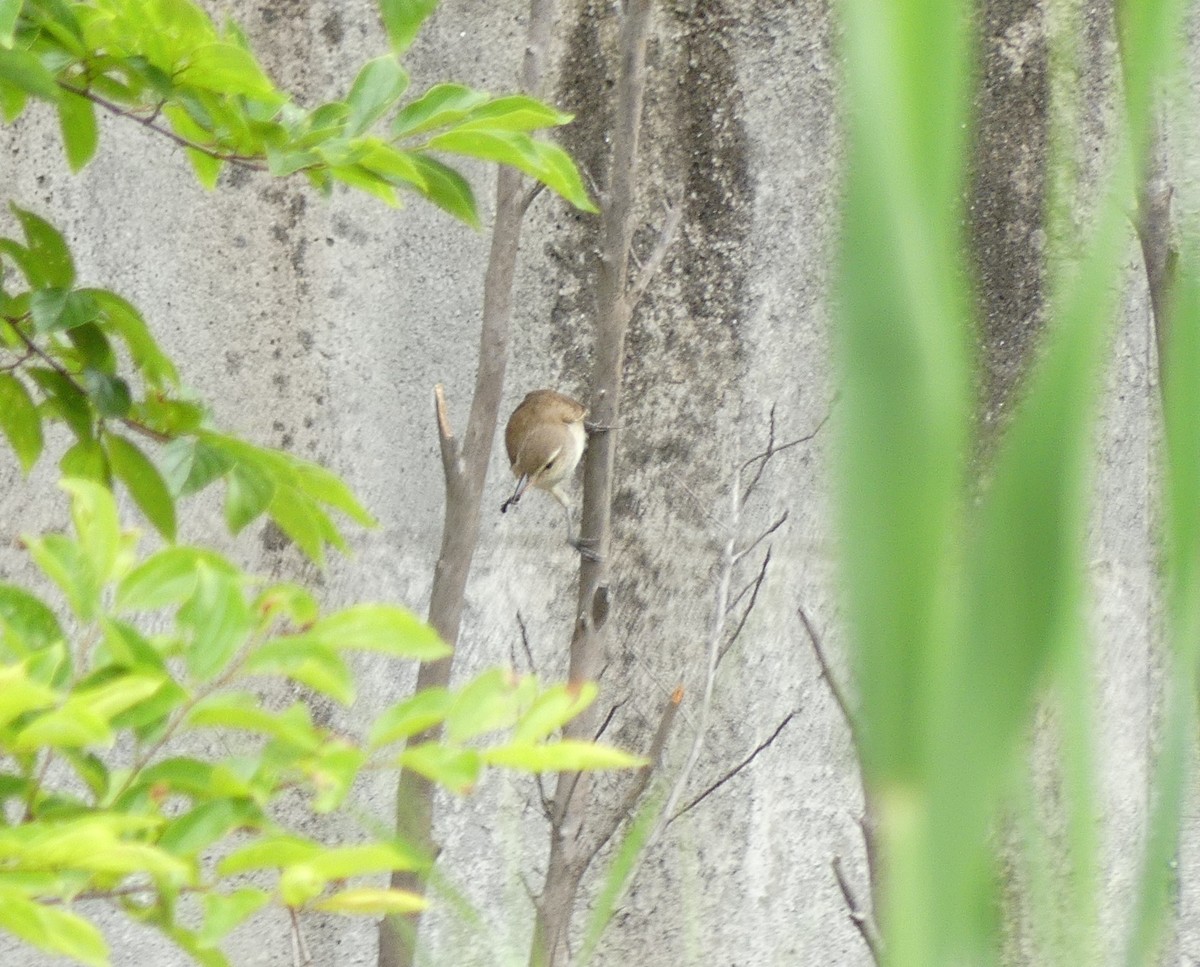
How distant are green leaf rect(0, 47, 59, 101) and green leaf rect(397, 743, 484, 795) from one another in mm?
442

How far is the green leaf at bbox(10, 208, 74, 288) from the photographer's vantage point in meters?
0.91

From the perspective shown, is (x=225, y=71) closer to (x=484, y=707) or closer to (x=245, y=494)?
(x=245, y=494)

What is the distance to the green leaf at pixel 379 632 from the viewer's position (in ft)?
1.77

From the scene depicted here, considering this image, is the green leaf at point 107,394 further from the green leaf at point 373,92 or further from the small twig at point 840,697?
the small twig at point 840,697

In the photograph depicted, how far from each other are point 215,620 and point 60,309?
401 mm

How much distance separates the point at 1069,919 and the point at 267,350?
62.3 inches

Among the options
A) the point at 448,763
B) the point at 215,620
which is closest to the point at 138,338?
the point at 215,620

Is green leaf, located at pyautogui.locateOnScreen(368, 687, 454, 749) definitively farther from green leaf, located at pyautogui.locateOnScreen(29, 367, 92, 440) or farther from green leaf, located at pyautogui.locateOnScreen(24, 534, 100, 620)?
green leaf, located at pyautogui.locateOnScreen(29, 367, 92, 440)

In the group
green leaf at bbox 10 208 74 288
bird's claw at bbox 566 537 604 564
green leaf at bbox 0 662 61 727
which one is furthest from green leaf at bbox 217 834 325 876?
bird's claw at bbox 566 537 604 564

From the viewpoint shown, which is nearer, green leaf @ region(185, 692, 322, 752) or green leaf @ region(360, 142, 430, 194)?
green leaf @ region(185, 692, 322, 752)

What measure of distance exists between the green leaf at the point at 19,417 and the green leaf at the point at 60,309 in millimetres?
94

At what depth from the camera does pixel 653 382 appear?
1824 mm

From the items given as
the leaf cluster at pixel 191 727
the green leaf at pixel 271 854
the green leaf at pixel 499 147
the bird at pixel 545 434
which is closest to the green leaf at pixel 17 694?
the leaf cluster at pixel 191 727

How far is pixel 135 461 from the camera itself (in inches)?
35.7
